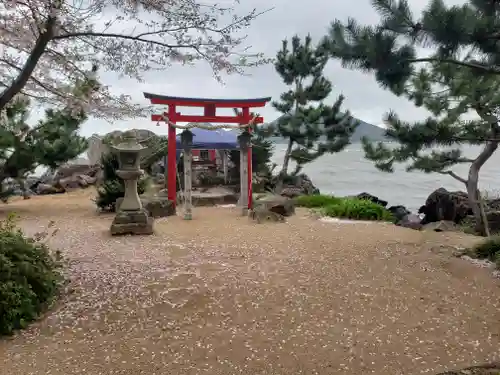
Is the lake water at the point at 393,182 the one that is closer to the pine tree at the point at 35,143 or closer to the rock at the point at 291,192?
the rock at the point at 291,192

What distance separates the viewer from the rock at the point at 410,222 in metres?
7.21

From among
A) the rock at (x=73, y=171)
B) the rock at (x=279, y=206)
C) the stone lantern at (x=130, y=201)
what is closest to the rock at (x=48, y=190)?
the rock at (x=73, y=171)

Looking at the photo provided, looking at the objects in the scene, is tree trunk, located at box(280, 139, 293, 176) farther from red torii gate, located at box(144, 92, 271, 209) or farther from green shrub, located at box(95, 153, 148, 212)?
green shrub, located at box(95, 153, 148, 212)

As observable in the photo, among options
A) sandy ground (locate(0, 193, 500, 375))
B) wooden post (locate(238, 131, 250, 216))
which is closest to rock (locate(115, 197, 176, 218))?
wooden post (locate(238, 131, 250, 216))

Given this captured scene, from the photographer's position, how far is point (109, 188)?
7348mm

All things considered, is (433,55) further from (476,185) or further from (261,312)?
(476,185)

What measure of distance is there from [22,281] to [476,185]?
5.87 metres

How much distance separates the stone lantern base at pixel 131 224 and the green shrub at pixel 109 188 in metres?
2.05

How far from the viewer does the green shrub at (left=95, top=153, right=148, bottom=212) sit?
24.2 feet

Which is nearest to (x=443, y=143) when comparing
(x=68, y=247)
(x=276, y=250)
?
(x=276, y=250)

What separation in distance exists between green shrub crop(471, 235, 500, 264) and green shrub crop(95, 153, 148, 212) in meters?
5.39

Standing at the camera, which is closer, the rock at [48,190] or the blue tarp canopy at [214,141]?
the blue tarp canopy at [214,141]

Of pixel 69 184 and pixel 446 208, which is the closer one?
pixel 446 208

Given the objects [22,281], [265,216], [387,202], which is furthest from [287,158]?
[22,281]
